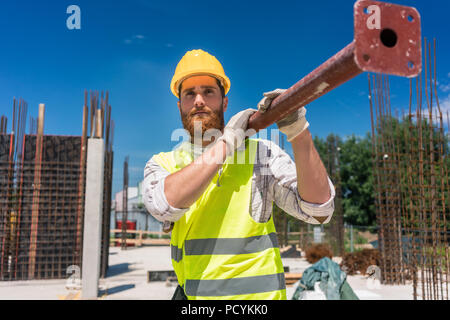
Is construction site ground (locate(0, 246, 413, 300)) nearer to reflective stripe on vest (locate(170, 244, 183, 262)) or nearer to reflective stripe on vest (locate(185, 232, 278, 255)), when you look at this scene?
reflective stripe on vest (locate(170, 244, 183, 262))

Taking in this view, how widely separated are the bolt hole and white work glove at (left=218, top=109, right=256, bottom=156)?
0.72m

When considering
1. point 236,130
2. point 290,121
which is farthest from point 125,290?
point 290,121

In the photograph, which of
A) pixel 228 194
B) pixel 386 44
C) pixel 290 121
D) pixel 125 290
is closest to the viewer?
pixel 386 44

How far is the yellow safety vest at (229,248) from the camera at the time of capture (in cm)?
161

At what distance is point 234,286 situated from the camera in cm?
161

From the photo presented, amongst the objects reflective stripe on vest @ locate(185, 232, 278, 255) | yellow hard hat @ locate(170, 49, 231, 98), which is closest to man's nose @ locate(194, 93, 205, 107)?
yellow hard hat @ locate(170, 49, 231, 98)

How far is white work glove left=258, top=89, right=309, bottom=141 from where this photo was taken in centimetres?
145

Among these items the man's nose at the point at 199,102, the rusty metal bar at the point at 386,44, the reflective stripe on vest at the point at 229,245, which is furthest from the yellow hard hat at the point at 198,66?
the rusty metal bar at the point at 386,44

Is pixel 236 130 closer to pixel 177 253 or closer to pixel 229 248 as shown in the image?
pixel 229 248

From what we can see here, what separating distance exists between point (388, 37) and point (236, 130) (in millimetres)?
739

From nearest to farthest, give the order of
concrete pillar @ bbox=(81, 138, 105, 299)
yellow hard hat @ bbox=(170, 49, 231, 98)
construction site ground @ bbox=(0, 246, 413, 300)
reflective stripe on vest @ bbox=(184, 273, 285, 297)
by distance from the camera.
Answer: reflective stripe on vest @ bbox=(184, 273, 285, 297)
yellow hard hat @ bbox=(170, 49, 231, 98)
concrete pillar @ bbox=(81, 138, 105, 299)
construction site ground @ bbox=(0, 246, 413, 300)
